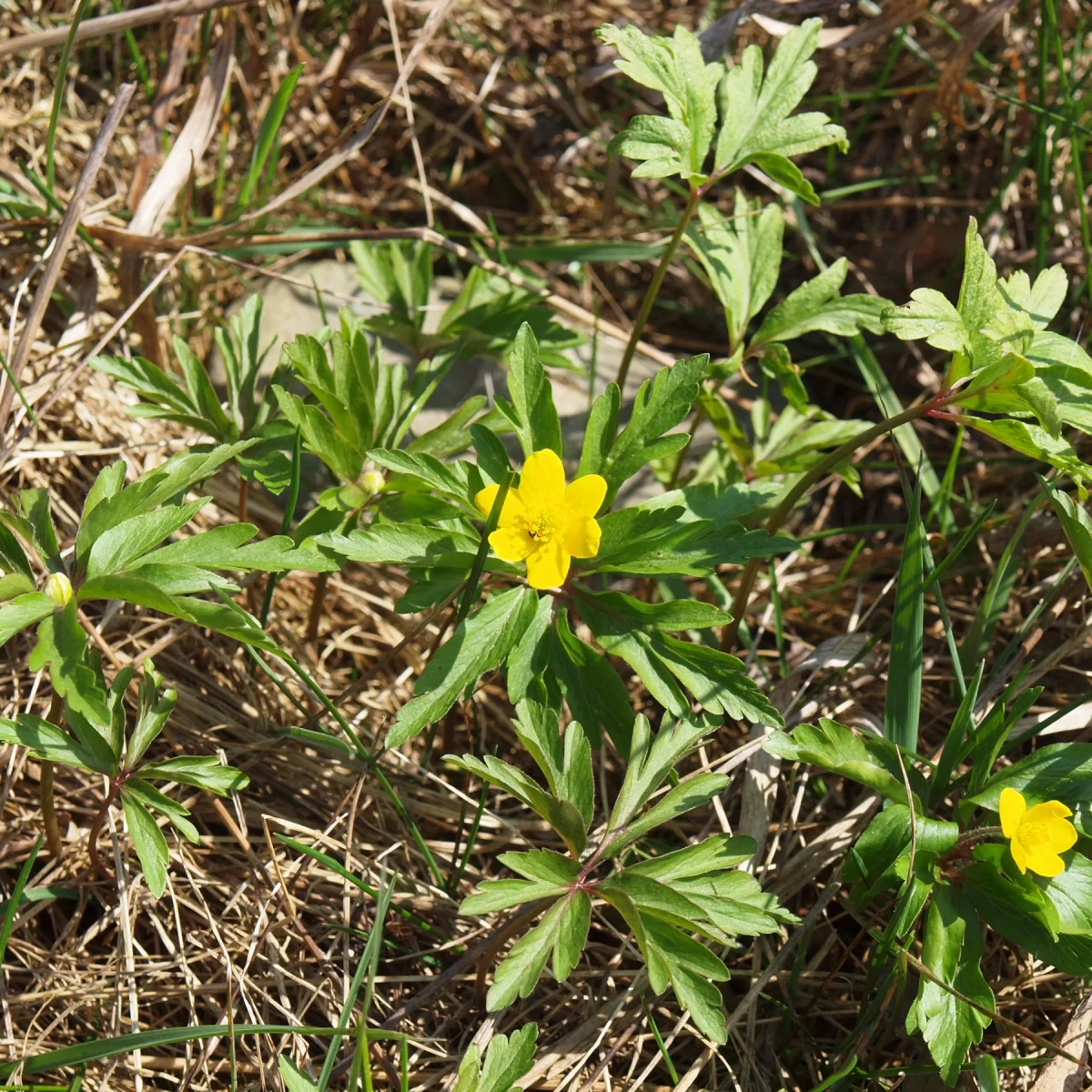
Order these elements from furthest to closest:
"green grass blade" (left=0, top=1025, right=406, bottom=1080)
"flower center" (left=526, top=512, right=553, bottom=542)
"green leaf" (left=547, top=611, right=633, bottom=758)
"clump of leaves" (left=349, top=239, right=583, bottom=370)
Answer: "clump of leaves" (left=349, top=239, right=583, bottom=370) → "green leaf" (left=547, top=611, right=633, bottom=758) → "flower center" (left=526, top=512, right=553, bottom=542) → "green grass blade" (left=0, top=1025, right=406, bottom=1080)

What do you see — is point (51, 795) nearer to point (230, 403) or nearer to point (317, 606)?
point (317, 606)

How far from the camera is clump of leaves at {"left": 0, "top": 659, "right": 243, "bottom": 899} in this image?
75.6 inches

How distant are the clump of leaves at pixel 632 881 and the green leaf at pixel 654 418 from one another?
53cm

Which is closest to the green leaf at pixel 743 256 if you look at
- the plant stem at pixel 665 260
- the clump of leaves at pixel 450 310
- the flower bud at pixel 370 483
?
the plant stem at pixel 665 260


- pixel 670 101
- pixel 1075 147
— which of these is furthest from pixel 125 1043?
Answer: pixel 1075 147

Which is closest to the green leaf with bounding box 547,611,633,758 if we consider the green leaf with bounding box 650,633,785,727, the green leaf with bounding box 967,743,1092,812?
the green leaf with bounding box 650,633,785,727

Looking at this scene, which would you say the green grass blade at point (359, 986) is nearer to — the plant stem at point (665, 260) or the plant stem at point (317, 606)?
the plant stem at point (317, 606)

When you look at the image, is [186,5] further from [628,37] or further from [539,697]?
[539,697]

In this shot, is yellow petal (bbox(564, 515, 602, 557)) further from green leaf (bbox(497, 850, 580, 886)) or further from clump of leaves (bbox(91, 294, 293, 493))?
clump of leaves (bbox(91, 294, 293, 493))

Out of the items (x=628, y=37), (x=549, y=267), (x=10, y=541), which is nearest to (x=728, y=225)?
(x=628, y=37)

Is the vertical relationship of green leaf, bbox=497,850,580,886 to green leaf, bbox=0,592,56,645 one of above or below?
below

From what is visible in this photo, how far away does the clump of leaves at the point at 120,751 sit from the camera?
1.92 metres

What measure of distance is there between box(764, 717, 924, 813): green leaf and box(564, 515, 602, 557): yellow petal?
561mm

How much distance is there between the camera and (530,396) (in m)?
2.29
